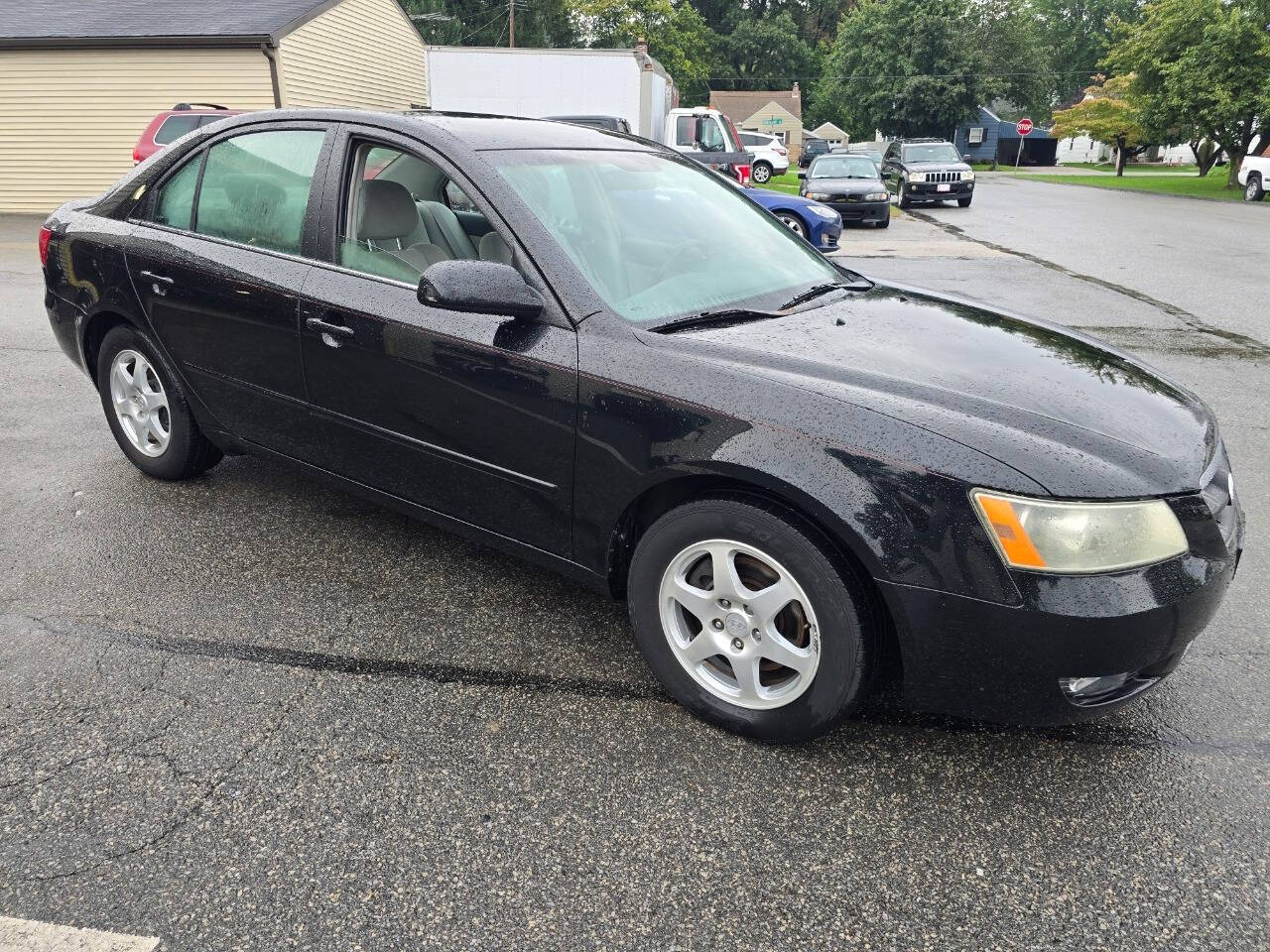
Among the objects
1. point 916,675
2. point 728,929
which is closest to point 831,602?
point 916,675

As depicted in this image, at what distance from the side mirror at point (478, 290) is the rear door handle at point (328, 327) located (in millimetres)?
561

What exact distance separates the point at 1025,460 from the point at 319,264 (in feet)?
8.01

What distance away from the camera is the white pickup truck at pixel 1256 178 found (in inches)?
1023

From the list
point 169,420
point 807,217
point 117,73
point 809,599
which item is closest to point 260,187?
point 169,420

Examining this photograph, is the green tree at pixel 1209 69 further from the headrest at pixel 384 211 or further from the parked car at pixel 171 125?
the headrest at pixel 384 211

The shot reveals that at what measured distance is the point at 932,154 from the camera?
81.0ft

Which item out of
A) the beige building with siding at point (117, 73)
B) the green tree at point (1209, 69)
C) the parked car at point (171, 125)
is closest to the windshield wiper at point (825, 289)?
the parked car at point (171, 125)

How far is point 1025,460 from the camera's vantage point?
2193 mm

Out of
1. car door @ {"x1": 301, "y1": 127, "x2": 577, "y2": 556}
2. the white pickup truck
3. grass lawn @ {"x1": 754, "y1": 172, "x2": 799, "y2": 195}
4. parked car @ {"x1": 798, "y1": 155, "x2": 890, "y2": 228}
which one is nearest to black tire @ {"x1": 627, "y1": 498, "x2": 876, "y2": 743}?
car door @ {"x1": 301, "y1": 127, "x2": 577, "y2": 556}

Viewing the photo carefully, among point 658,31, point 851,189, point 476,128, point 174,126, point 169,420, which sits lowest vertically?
point 169,420

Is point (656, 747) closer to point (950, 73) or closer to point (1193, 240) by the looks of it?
point (1193, 240)

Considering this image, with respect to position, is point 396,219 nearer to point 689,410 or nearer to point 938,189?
point 689,410

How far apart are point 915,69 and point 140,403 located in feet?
219

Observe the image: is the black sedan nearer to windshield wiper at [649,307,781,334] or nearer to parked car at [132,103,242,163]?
windshield wiper at [649,307,781,334]
